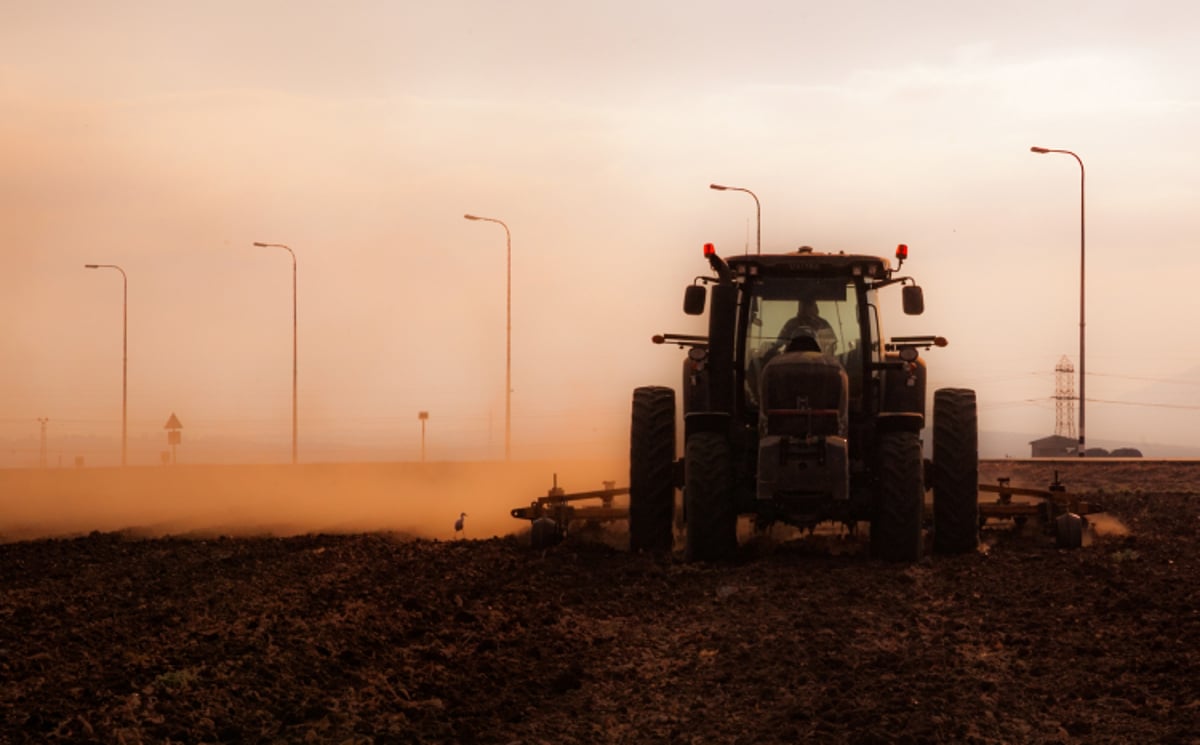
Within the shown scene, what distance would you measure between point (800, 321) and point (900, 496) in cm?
219

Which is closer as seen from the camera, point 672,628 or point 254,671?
point 254,671

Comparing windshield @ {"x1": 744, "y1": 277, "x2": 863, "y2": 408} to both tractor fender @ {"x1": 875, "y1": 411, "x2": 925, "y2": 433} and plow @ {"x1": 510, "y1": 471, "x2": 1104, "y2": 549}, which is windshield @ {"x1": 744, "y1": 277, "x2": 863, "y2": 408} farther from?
plow @ {"x1": 510, "y1": 471, "x2": 1104, "y2": 549}

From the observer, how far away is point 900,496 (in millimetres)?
14609

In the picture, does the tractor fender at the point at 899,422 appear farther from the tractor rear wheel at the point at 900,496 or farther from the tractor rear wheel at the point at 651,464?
the tractor rear wheel at the point at 651,464

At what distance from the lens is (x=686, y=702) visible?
9914 mm

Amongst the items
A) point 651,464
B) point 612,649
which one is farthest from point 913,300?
point 612,649

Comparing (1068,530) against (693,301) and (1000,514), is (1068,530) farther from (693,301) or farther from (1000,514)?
(693,301)

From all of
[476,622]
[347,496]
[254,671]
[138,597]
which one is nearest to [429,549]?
[138,597]

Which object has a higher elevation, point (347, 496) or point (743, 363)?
point (743, 363)

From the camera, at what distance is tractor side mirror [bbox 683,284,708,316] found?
48.8 ft

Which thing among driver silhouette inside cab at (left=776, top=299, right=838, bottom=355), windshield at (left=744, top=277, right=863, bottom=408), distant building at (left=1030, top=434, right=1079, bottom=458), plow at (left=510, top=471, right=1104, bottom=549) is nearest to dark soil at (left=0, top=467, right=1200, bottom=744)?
plow at (left=510, top=471, right=1104, bottom=549)

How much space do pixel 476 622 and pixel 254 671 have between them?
8.36 ft

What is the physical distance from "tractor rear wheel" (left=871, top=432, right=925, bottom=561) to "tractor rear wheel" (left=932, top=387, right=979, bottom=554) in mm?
1053

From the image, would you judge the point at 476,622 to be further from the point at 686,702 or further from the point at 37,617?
the point at 37,617
